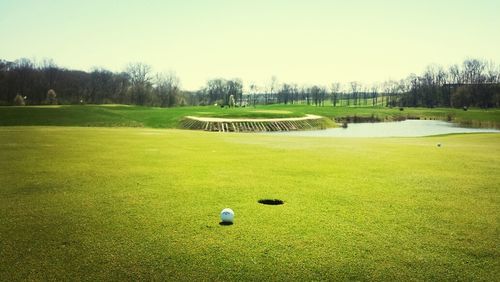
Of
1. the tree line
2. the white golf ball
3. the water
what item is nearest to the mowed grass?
the white golf ball

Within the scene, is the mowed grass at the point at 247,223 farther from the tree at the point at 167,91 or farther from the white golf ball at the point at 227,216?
the tree at the point at 167,91

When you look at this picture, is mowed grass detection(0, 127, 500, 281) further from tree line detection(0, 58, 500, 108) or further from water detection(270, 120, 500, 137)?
tree line detection(0, 58, 500, 108)

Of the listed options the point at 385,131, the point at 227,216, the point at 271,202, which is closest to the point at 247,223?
the point at 227,216

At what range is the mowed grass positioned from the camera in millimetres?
7152

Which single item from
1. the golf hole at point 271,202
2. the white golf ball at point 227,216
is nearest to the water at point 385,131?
the golf hole at point 271,202

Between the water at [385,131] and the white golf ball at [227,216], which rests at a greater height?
the white golf ball at [227,216]

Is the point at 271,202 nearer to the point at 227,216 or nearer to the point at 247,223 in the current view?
the point at 247,223

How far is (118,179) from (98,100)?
6403 inches

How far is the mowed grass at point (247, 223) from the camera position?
23.5 feet

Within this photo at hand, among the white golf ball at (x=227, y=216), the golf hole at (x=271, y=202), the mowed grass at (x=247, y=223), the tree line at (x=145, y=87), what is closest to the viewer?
the mowed grass at (x=247, y=223)

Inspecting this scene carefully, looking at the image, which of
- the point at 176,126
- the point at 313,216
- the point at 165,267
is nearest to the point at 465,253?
the point at 313,216

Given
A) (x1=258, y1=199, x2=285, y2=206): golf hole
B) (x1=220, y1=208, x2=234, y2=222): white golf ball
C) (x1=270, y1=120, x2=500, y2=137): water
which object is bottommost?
(x1=270, y1=120, x2=500, y2=137): water

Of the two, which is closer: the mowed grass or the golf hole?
the mowed grass

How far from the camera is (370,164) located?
1973cm
